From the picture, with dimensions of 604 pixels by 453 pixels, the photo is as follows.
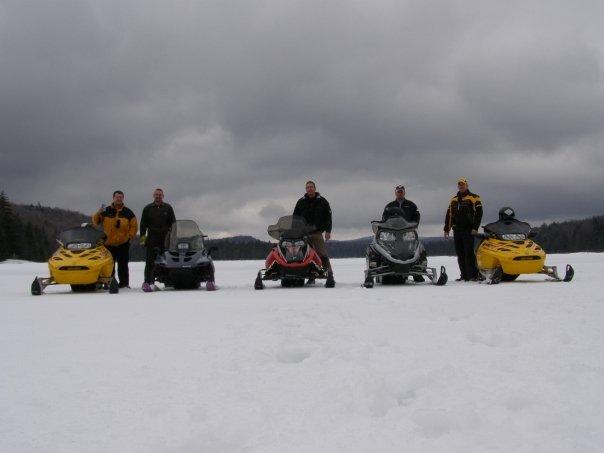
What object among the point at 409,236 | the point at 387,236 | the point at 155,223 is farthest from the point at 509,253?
the point at 155,223

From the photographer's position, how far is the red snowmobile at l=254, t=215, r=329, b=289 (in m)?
10.9

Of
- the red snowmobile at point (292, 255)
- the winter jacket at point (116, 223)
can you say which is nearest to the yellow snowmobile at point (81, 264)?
the winter jacket at point (116, 223)

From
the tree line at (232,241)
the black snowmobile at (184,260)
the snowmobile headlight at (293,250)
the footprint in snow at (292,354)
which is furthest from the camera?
the tree line at (232,241)

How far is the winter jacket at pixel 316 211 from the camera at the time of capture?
11.9m

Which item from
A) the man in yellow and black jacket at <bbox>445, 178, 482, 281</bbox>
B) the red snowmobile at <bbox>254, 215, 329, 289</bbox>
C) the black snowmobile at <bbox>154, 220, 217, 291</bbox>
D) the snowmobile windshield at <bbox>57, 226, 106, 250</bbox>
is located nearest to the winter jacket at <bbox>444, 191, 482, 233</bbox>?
the man in yellow and black jacket at <bbox>445, 178, 482, 281</bbox>

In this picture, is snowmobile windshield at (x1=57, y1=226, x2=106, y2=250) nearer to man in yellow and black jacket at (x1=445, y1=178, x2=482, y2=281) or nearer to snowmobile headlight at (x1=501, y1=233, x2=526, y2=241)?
man in yellow and black jacket at (x1=445, y1=178, x2=482, y2=281)

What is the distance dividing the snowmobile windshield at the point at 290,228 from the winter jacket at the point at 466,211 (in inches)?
122

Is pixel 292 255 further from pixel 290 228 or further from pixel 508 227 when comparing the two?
pixel 508 227

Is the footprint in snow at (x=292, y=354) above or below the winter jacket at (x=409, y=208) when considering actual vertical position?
below

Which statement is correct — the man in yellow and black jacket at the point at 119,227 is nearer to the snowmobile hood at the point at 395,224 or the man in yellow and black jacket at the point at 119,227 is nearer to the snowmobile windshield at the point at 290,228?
the snowmobile windshield at the point at 290,228

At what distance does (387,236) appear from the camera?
10.9m

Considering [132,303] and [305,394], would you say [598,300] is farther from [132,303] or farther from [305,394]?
[132,303]

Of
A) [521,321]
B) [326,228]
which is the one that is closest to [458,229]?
[326,228]

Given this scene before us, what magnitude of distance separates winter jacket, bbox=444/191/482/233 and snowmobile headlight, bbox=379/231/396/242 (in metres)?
1.79
